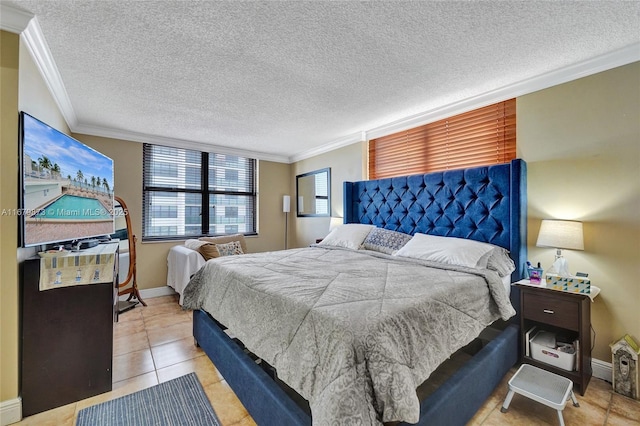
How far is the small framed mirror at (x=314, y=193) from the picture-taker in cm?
459

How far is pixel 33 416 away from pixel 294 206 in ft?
13.9

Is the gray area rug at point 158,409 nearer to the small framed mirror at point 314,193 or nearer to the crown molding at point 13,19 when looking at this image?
the crown molding at point 13,19

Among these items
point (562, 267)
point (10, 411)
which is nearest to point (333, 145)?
point (562, 267)

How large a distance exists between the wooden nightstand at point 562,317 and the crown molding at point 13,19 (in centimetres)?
375

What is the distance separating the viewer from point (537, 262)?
235 cm

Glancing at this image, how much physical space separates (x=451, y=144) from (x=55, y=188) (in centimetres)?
357

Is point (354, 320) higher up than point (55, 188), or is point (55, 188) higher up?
point (55, 188)

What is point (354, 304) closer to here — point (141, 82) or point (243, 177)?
point (141, 82)

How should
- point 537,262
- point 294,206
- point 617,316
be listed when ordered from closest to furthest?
1. point 617,316
2. point 537,262
3. point 294,206

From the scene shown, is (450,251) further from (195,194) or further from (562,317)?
(195,194)

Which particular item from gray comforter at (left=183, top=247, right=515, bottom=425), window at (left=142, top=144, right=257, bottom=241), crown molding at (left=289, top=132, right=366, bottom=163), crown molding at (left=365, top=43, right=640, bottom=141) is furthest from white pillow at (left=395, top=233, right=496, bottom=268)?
window at (left=142, top=144, right=257, bottom=241)

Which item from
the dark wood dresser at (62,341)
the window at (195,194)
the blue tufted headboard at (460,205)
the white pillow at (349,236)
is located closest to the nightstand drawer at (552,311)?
the blue tufted headboard at (460,205)

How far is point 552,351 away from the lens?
1986 millimetres

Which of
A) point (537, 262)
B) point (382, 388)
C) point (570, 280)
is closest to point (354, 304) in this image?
point (382, 388)
